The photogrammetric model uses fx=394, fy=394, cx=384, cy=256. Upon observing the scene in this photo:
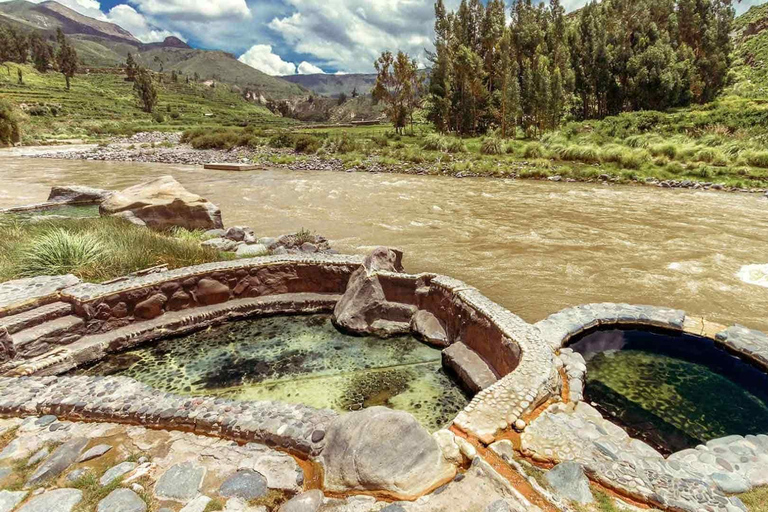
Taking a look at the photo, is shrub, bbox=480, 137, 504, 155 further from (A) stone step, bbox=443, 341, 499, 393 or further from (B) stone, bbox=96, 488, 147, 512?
(B) stone, bbox=96, 488, 147, 512

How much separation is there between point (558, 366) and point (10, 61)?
449ft

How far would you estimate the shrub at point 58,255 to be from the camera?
7172 millimetres

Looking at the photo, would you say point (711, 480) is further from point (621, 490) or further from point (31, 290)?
point (31, 290)

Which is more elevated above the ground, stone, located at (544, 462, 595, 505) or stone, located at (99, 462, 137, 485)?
stone, located at (544, 462, 595, 505)

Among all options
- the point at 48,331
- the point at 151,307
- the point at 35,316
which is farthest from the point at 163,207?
the point at 48,331

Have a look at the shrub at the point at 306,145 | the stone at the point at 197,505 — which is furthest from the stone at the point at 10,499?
the shrub at the point at 306,145

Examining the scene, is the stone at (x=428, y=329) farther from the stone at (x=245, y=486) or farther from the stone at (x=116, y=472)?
the stone at (x=116, y=472)

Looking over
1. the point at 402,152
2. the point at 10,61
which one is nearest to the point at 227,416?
the point at 402,152

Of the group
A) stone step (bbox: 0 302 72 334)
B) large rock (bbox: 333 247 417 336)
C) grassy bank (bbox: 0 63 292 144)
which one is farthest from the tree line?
grassy bank (bbox: 0 63 292 144)

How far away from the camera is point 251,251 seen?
9.70 metres

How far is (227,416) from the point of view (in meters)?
3.95

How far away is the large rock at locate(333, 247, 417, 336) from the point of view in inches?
273

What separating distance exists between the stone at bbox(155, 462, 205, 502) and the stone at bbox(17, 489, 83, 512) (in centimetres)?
53

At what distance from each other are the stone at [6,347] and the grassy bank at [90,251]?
2158mm
